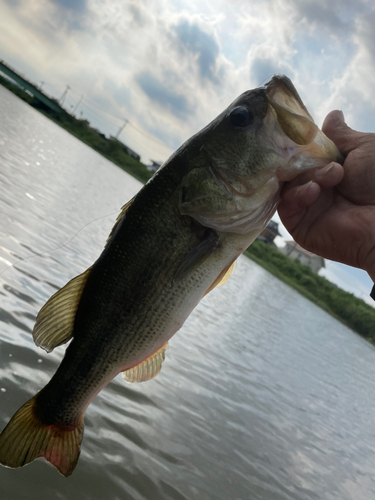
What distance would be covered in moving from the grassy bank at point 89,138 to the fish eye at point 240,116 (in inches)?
2523

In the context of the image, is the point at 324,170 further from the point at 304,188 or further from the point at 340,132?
the point at 340,132

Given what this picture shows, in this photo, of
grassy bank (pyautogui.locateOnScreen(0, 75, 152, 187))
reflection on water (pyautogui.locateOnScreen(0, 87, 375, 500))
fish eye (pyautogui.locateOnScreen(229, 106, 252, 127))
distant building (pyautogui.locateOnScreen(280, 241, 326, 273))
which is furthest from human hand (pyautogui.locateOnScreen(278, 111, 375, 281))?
Answer: distant building (pyautogui.locateOnScreen(280, 241, 326, 273))

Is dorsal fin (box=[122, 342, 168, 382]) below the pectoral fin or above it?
below

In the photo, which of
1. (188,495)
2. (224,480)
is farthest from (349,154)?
(224,480)

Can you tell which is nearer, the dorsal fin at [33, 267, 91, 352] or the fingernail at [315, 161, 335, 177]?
the fingernail at [315, 161, 335, 177]

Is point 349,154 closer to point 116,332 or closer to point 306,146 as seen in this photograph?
point 306,146

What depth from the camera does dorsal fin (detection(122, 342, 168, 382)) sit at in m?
2.50

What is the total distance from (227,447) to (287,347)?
23.6ft

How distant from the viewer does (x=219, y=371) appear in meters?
7.04

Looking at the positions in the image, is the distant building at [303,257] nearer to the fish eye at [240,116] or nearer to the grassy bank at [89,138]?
the grassy bank at [89,138]

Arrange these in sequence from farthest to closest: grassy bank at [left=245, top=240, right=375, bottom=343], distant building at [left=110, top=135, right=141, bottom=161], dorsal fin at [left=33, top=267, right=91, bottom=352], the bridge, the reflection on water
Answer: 1. distant building at [left=110, top=135, right=141, bottom=161]
2. the bridge
3. grassy bank at [left=245, top=240, right=375, bottom=343]
4. the reflection on water
5. dorsal fin at [left=33, top=267, right=91, bottom=352]

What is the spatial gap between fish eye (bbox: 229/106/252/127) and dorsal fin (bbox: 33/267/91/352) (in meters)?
1.21

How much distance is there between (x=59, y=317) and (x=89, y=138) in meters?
78.7

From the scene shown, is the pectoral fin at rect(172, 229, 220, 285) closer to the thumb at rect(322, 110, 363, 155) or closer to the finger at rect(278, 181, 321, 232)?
the finger at rect(278, 181, 321, 232)
